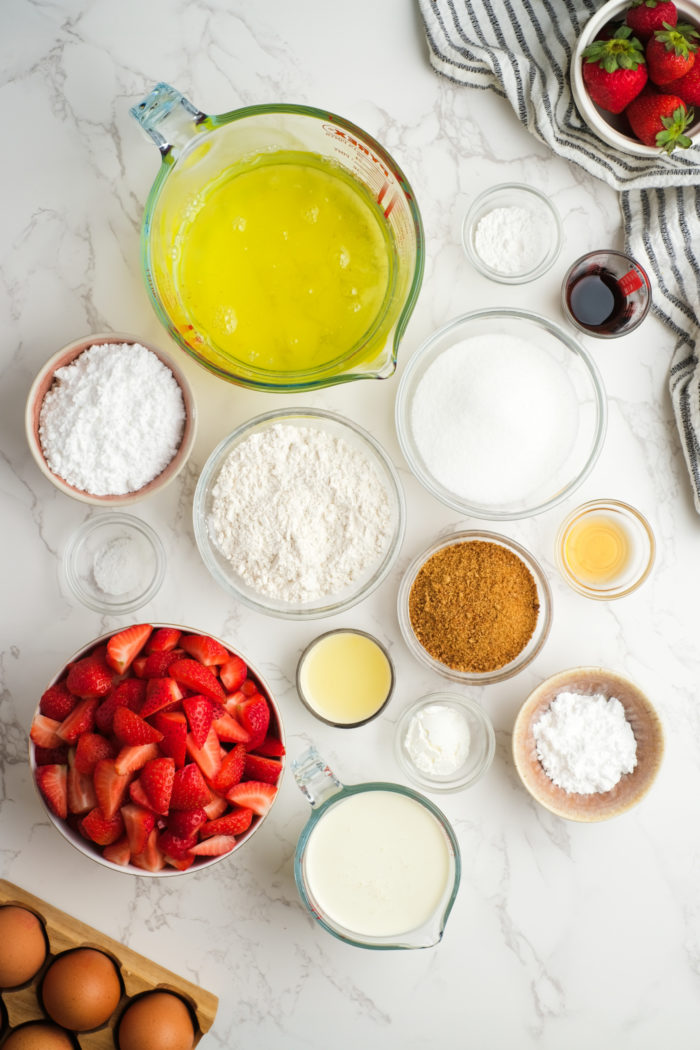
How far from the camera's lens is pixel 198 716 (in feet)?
4.55

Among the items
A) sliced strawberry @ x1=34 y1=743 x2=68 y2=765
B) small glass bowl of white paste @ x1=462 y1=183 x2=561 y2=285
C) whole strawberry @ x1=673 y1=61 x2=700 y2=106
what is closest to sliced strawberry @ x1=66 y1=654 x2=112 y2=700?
sliced strawberry @ x1=34 y1=743 x2=68 y2=765

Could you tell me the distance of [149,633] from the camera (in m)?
1.46

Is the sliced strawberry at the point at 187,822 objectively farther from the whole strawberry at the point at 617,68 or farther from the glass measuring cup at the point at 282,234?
the whole strawberry at the point at 617,68

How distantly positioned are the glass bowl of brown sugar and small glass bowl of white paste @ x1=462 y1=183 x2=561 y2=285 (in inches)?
21.3

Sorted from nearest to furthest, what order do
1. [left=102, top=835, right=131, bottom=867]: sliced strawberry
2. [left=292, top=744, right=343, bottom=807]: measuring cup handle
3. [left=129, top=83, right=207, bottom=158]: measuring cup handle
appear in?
[left=129, top=83, right=207, bottom=158]: measuring cup handle
[left=102, top=835, right=131, bottom=867]: sliced strawberry
[left=292, top=744, right=343, bottom=807]: measuring cup handle

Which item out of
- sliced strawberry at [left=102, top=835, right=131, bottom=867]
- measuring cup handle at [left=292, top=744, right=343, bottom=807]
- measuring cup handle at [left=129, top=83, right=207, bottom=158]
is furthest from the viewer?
measuring cup handle at [left=292, top=744, right=343, bottom=807]

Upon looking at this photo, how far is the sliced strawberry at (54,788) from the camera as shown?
1.40 meters

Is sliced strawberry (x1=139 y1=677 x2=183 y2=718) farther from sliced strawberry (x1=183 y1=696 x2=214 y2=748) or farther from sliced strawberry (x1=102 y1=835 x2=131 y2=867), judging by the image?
sliced strawberry (x1=102 y1=835 x2=131 y2=867)

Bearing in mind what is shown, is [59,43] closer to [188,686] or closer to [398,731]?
[188,686]

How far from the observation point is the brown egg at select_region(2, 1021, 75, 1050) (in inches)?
54.3

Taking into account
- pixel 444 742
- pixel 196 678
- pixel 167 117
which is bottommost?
pixel 444 742

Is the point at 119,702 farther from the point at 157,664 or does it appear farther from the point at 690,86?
the point at 690,86

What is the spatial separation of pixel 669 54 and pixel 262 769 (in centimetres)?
150

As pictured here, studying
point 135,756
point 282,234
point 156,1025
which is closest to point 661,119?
point 282,234
